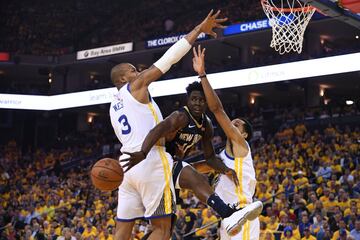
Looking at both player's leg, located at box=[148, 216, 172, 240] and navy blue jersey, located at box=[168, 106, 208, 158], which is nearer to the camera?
player's leg, located at box=[148, 216, 172, 240]

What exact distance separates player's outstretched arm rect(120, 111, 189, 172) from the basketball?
72 mm

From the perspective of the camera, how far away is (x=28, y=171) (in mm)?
22578

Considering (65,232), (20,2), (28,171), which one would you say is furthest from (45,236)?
(20,2)

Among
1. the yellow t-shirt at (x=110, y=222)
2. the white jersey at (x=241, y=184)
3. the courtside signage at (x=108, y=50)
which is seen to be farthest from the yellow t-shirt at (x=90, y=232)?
the courtside signage at (x=108, y=50)

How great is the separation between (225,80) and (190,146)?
14.2 m

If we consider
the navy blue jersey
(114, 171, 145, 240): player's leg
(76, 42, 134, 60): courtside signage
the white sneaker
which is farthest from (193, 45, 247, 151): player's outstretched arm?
(76, 42, 134, 60): courtside signage

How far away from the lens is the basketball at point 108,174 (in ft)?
15.5

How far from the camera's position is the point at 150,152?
505 cm

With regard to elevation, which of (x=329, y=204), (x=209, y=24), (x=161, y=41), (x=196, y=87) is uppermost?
(x=161, y=41)

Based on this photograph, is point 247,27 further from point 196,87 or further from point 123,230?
point 123,230

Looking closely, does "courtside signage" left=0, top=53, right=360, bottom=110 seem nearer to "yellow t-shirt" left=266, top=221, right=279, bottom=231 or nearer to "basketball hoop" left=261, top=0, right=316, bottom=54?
"yellow t-shirt" left=266, top=221, right=279, bottom=231

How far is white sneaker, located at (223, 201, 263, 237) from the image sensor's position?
4.95m

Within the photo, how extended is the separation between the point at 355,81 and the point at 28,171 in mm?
12687

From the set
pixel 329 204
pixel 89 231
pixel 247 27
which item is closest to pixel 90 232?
pixel 89 231
